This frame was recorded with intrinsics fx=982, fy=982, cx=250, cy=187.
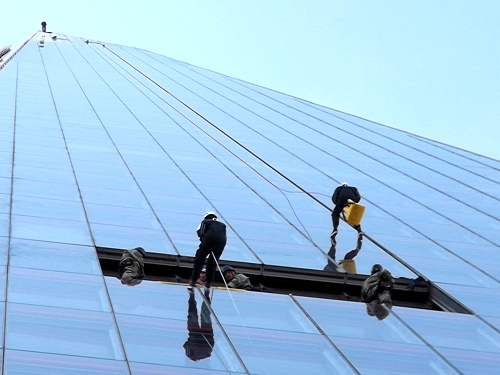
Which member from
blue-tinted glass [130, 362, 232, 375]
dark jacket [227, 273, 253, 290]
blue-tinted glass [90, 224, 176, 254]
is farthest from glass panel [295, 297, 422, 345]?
blue-tinted glass [90, 224, 176, 254]

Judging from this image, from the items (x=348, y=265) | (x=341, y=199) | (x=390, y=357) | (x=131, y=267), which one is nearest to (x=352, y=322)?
(x=390, y=357)

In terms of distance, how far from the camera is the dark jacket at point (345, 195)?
19.1m

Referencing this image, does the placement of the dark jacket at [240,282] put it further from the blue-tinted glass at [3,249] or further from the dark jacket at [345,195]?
the dark jacket at [345,195]

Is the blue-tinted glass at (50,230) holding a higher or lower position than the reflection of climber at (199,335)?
higher

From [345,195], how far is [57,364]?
963cm

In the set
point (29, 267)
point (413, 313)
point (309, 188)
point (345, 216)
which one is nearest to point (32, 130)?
point (309, 188)

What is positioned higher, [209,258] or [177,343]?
[209,258]

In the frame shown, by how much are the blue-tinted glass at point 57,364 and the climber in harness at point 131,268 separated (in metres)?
3.40

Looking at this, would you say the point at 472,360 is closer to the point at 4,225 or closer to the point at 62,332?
the point at 62,332

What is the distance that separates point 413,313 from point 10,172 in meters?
8.77

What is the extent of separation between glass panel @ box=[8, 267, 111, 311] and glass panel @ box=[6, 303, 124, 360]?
0.24 m

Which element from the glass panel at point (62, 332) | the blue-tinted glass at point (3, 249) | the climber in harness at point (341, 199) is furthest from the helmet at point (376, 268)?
the blue-tinted glass at point (3, 249)

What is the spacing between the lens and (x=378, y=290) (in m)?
15.5

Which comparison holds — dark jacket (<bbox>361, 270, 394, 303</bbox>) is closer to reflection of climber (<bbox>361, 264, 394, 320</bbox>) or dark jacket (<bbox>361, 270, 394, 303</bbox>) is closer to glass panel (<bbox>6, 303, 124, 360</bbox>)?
reflection of climber (<bbox>361, 264, 394, 320</bbox>)
